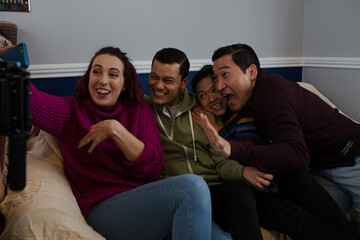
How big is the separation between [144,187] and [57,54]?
1.03 m

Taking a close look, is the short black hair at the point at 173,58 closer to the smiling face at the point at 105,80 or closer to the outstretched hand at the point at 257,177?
the smiling face at the point at 105,80

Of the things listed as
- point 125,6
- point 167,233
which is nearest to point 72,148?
point 167,233

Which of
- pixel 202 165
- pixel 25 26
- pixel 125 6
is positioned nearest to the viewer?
pixel 202 165

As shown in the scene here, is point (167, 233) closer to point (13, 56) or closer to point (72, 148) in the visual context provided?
point (72, 148)

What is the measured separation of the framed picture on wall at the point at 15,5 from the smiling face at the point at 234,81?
104 cm

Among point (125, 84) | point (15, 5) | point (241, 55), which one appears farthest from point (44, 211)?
point (15, 5)

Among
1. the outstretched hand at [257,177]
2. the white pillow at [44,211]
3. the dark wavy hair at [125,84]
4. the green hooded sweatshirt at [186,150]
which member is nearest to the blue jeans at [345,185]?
the outstretched hand at [257,177]

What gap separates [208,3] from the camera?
2.32m

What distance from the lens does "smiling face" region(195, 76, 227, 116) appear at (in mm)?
1648

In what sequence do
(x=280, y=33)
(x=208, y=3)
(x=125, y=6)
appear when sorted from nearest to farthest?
(x=125, y=6), (x=208, y=3), (x=280, y=33)

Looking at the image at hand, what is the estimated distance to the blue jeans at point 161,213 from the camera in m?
1.22

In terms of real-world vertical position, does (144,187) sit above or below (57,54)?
below

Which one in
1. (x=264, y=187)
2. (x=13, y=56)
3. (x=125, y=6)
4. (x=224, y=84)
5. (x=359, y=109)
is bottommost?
(x=264, y=187)

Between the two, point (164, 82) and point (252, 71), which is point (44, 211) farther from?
point (252, 71)
